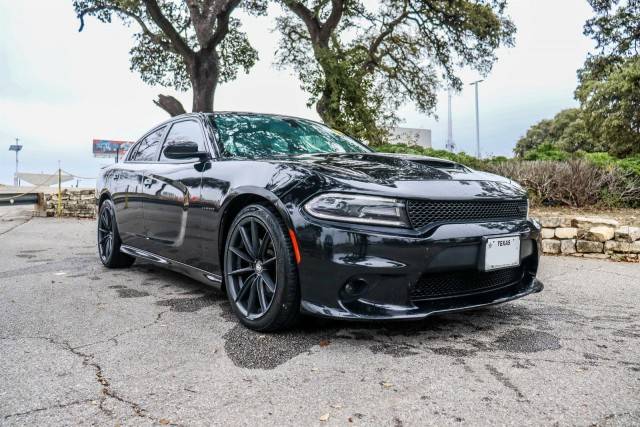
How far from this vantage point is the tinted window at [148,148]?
456 cm

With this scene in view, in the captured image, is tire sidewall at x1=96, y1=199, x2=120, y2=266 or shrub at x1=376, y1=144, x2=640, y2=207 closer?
tire sidewall at x1=96, y1=199, x2=120, y2=266

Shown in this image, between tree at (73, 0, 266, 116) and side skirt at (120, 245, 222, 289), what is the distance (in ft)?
32.8

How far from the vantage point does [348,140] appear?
14.0ft

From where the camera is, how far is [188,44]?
16.2m

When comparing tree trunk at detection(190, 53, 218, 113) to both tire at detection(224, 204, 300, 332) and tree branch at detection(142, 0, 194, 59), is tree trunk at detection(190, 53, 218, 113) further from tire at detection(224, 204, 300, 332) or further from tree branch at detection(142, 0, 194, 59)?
tire at detection(224, 204, 300, 332)

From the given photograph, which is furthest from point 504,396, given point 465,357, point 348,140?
point 348,140

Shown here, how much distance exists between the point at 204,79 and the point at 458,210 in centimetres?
1292

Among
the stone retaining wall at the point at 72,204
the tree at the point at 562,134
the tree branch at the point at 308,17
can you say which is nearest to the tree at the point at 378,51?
the tree branch at the point at 308,17

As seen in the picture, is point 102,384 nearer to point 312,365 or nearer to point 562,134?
point 312,365

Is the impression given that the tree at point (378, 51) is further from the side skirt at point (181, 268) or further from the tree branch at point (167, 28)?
the side skirt at point (181, 268)

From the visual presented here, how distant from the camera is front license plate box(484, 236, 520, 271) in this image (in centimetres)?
265

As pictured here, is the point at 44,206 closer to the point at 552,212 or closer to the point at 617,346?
the point at 552,212

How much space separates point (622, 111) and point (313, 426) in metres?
19.8

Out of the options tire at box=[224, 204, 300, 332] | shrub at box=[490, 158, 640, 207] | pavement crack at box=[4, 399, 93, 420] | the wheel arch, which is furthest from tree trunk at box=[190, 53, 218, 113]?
pavement crack at box=[4, 399, 93, 420]
